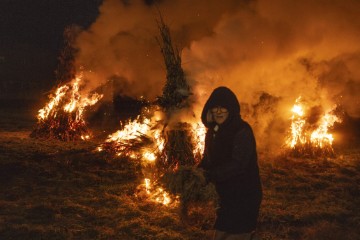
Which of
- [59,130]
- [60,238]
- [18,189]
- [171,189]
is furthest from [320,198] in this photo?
[59,130]

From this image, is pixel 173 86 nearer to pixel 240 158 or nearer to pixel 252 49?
pixel 252 49

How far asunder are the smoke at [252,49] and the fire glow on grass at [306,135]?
28cm

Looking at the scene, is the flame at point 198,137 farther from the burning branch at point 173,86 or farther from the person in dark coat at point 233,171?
the person in dark coat at point 233,171

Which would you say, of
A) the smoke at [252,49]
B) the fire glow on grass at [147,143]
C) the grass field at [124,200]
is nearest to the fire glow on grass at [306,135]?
the smoke at [252,49]

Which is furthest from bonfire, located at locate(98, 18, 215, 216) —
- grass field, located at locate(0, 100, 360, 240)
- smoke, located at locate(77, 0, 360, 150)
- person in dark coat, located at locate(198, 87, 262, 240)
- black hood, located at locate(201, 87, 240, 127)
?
black hood, located at locate(201, 87, 240, 127)

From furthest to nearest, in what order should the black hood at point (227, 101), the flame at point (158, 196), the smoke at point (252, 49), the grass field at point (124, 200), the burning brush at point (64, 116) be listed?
1. the burning brush at point (64, 116)
2. the smoke at point (252, 49)
3. the flame at point (158, 196)
4. the grass field at point (124, 200)
5. the black hood at point (227, 101)

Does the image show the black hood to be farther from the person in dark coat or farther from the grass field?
the grass field

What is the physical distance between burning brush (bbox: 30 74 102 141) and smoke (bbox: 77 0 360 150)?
0.61 m

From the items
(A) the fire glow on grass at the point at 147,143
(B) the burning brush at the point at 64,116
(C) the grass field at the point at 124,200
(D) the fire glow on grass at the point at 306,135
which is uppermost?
(B) the burning brush at the point at 64,116

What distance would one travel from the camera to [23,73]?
82.4ft

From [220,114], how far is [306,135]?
21.2ft

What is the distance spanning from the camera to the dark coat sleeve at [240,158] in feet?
11.1

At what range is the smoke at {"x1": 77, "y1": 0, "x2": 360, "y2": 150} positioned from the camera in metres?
8.15

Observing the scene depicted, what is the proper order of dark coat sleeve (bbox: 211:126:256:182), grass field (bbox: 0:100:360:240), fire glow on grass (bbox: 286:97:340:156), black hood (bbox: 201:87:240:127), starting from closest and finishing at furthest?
dark coat sleeve (bbox: 211:126:256:182)
black hood (bbox: 201:87:240:127)
grass field (bbox: 0:100:360:240)
fire glow on grass (bbox: 286:97:340:156)
